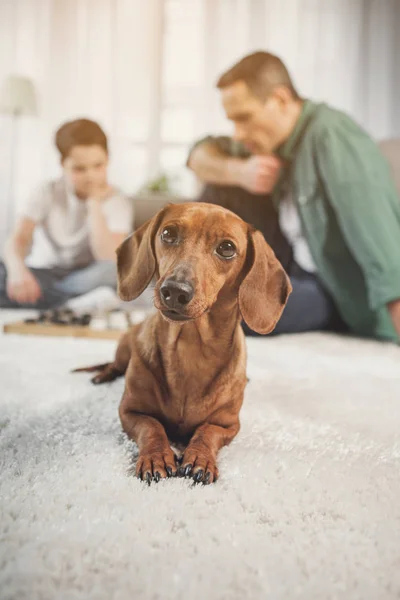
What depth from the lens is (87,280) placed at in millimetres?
2859

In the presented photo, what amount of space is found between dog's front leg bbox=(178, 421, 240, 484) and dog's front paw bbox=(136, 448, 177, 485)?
0.02m

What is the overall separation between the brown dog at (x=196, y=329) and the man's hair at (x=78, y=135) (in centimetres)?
213

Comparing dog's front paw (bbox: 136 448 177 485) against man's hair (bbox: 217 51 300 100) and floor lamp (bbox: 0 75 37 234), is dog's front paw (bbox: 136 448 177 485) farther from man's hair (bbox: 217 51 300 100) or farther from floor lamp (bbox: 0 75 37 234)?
floor lamp (bbox: 0 75 37 234)

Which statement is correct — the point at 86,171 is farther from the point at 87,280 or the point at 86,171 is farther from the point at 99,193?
the point at 87,280

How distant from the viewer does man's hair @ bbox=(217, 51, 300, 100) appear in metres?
2.54

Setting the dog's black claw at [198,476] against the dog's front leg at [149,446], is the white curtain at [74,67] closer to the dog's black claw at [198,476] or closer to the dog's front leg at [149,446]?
the dog's front leg at [149,446]

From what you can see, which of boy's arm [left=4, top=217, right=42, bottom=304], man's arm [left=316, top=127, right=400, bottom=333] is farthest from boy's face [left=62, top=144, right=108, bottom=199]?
man's arm [left=316, top=127, right=400, bottom=333]

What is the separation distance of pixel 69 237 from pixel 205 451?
2.19 metres

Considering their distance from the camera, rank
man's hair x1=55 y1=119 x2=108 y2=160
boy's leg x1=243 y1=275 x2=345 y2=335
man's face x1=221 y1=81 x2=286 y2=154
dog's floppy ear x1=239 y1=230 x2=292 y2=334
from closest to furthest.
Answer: dog's floppy ear x1=239 y1=230 x2=292 y2=334, boy's leg x1=243 y1=275 x2=345 y2=335, man's face x1=221 y1=81 x2=286 y2=154, man's hair x1=55 y1=119 x2=108 y2=160

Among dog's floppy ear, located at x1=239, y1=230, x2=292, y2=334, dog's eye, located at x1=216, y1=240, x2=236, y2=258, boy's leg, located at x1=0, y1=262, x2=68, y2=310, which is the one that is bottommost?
boy's leg, located at x1=0, y1=262, x2=68, y2=310

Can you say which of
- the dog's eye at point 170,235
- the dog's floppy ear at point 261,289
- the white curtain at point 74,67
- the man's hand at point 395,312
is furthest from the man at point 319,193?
the dog's eye at point 170,235

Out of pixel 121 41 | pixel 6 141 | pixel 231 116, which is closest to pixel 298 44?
pixel 231 116

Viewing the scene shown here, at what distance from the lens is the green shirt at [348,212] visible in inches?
88.3

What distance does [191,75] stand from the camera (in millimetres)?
3025
